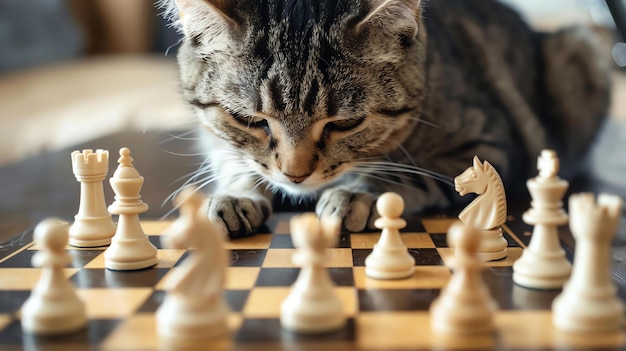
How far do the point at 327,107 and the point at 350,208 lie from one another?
0.83ft

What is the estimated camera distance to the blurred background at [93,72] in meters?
3.16

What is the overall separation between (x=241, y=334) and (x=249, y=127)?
2.31 feet

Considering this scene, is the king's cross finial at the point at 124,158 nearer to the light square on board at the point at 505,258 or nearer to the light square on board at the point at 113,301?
the light square on board at the point at 113,301

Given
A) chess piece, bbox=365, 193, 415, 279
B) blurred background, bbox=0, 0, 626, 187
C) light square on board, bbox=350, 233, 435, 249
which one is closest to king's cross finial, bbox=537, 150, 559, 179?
chess piece, bbox=365, 193, 415, 279

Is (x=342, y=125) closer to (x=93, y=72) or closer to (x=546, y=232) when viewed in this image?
(x=546, y=232)

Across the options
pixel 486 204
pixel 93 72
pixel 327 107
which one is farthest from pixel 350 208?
pixel 93 72

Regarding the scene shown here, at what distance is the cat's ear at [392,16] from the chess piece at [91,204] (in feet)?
2.16

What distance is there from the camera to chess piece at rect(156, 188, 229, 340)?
2.68 ft

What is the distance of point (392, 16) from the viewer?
1.45 m

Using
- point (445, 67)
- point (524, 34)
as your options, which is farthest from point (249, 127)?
point (524, 34)

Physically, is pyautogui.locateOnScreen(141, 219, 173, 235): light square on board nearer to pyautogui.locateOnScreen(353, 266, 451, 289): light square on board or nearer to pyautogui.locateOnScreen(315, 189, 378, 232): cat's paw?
pyautogui.locateOnScreen(315, 189, 378, 232): cat's paw

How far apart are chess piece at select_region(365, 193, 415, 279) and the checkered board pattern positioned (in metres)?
0.02

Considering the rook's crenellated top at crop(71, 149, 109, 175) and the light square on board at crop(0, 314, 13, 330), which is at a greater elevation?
the rook's crenellated top at crop(71, 149, 109, 175)

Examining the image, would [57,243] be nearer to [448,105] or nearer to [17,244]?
[17,244]
